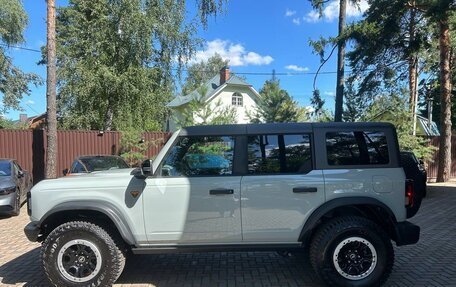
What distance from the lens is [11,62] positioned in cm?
2431

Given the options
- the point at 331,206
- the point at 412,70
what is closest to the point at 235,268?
the point at 331,206

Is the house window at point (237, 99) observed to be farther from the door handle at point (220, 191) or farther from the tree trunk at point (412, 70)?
the door handle at point (220, 191)

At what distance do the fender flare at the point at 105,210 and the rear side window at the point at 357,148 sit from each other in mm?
2450

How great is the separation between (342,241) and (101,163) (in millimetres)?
8413

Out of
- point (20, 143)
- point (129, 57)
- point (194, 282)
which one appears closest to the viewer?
point (194, 282)

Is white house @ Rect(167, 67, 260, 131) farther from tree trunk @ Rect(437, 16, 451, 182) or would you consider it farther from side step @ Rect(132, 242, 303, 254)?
side step @ Rect(132, 242, 303, 254)

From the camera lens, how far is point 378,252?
4.87m

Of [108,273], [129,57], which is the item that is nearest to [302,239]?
[108,273]

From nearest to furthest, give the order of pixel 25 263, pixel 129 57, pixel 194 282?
pixel 194 282 < pixel 25 263 < pixel 129 57

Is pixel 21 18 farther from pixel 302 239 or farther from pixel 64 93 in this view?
pixel 302 239

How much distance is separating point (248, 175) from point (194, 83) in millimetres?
53261

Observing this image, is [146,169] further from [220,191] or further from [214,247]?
[214,247]

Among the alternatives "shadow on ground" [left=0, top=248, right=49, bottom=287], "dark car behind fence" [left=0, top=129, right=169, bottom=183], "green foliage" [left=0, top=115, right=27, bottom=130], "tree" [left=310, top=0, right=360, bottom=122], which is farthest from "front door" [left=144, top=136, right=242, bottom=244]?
"green foliage" [left=0, top=115, right=27, bottom=130]

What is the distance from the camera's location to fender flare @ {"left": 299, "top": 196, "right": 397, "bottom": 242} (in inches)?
190
